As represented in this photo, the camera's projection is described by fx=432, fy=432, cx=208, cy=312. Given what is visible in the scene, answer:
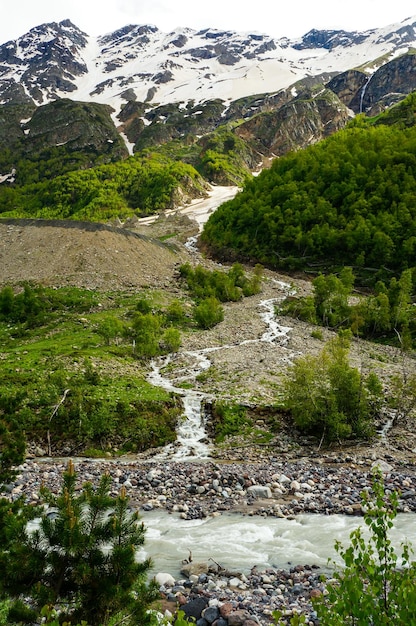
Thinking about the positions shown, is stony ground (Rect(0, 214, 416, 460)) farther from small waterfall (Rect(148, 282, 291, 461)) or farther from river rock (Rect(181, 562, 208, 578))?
river rock (Rect(181, 562, 208, 578))

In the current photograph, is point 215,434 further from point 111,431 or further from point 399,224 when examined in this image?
point 399,224

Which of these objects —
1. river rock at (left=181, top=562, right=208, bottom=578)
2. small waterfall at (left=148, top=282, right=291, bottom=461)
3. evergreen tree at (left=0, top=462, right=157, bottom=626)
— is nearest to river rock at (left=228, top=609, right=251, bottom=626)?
river rock at (left=181, top=562, right=208, bottom=578)

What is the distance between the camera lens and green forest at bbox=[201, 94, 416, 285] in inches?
3071

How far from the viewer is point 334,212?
88.4 meters

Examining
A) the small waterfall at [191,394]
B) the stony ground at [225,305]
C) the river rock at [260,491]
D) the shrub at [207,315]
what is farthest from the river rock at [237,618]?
the shrub at [207,315]

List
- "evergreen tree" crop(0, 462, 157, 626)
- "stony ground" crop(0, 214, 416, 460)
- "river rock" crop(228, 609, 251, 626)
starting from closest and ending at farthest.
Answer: "evergreen tree" crop(0, 462, 157, 626) → "river rock" crop(228, 609, 251, 626) → "stony ground" crop(0, 214, 416, 460)

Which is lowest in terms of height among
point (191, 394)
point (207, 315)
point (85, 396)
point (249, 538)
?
point (207, 315)

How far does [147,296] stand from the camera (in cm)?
5494

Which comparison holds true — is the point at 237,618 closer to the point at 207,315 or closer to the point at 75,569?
the point at 75,569

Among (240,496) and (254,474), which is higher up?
(240,496)

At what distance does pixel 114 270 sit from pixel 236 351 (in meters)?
29.7

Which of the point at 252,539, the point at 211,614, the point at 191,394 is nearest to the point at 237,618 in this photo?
the point at 211,614

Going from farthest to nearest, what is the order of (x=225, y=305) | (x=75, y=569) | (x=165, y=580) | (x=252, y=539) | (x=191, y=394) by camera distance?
(x=225, y=305), (x=191, y=394), (x=252, y=539), (x=165, y=580), (x=75, y=569)

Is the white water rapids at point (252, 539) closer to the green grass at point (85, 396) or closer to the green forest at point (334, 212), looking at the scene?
the green grass at point (85, 396)
